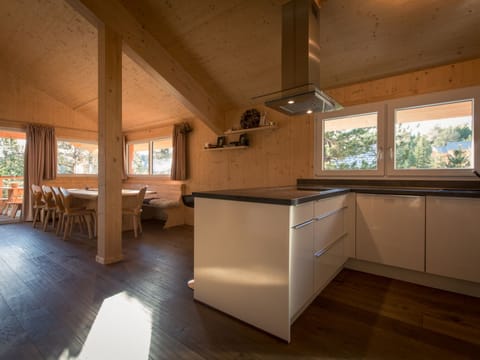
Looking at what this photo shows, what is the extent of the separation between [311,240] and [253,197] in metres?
0.58

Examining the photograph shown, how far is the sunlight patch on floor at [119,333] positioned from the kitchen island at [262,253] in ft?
1.52

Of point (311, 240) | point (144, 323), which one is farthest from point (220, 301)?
point (311, 240)

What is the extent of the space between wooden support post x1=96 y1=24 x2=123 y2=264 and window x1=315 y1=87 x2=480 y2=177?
2.61 meters

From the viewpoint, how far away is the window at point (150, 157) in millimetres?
5875

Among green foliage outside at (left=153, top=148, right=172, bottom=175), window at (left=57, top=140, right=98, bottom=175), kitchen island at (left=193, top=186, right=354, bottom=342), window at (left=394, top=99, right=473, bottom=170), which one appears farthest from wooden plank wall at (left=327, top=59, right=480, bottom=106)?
window at (left=57, top=140, right=98, bottom=175)

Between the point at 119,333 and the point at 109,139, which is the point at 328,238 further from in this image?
the point at 109,139

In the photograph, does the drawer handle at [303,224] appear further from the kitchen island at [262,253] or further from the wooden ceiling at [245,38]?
the wooden ceiling at [245,38]

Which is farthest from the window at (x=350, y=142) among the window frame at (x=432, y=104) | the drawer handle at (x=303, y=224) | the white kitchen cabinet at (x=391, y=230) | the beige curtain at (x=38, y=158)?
the beige curtain at (x=38, y=158)

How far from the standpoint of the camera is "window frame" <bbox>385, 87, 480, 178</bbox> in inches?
99.1

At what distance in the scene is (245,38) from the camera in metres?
2.91

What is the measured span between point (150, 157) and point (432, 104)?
5.58 metres

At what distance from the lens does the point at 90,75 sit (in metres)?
4.71

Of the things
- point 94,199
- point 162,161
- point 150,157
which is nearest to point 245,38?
point 94,199

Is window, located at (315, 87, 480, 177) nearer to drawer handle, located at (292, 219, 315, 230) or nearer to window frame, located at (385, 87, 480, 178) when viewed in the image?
window frame, located at (385, 87, 480, 178)
